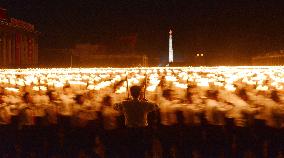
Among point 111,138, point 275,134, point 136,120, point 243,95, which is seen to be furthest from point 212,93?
Result: point 136,120

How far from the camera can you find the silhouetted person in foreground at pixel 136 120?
900cm

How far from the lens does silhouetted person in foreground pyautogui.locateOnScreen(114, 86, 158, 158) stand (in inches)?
354

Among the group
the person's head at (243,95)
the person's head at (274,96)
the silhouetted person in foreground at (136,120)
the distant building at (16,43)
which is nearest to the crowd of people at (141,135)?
the silhouetted person in foreground at (136,120)

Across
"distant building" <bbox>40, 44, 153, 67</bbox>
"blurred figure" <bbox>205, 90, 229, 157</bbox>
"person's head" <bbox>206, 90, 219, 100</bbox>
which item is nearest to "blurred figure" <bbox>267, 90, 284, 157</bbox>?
"blurred figure" <bbox>205, 90, 229, 157</bbox>

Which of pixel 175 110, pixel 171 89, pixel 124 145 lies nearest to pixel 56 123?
pixel 124 145

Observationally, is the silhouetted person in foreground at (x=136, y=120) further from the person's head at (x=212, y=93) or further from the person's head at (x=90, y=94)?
the person's head at (x=212, y=93)

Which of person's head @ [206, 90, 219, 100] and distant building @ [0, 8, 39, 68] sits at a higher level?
distant building @ [0, 8, 39, 68]

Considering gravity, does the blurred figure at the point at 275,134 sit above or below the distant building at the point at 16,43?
below

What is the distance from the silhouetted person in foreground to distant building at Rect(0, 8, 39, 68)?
2163 inches

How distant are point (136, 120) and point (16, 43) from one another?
64.3m

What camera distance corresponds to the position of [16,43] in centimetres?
7125

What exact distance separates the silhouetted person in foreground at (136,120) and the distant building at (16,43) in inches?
2163

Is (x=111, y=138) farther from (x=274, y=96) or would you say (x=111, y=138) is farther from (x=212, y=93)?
(x=212, y=93)

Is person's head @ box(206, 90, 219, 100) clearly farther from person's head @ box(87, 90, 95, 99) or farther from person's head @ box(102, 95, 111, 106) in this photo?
person's head @ box(102, 95, 111, 106)
